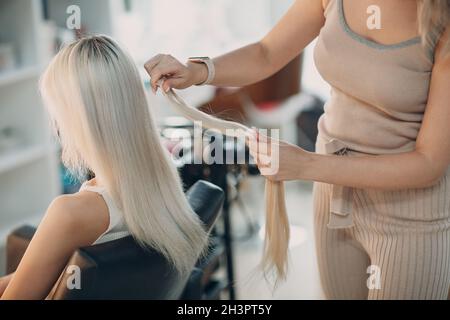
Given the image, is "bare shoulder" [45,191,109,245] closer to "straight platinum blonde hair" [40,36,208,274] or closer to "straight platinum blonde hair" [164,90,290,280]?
"straight platinum blonde hair" [40,36,208,274]

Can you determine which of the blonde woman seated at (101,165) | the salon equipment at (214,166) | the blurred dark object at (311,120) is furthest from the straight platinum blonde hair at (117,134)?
the blurred dark object at (311,120)

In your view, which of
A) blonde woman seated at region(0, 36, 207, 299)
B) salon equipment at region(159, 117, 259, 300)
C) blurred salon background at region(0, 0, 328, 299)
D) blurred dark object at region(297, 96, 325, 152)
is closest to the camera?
blonde woman seated at region(0, 36, 207, 299)

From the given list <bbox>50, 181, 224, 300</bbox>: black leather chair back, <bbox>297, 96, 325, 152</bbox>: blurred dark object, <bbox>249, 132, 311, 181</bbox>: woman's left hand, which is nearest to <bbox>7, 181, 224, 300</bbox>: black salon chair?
<bbox>50, 181, 224, 300</bbox>: black leather chair back

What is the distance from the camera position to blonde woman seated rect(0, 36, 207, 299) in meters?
1.37

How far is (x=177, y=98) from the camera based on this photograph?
1.39m

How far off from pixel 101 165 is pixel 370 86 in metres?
0.57

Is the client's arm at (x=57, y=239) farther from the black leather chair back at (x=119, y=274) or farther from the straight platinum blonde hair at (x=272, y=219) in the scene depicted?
the straight platinum blonde hair at (x=272, y=219)

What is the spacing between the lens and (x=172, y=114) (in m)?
4.00

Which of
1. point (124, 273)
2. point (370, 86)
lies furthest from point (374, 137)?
point (124, 273)

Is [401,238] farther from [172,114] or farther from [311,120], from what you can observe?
[311,120]

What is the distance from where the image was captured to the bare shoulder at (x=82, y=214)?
1.34 m
